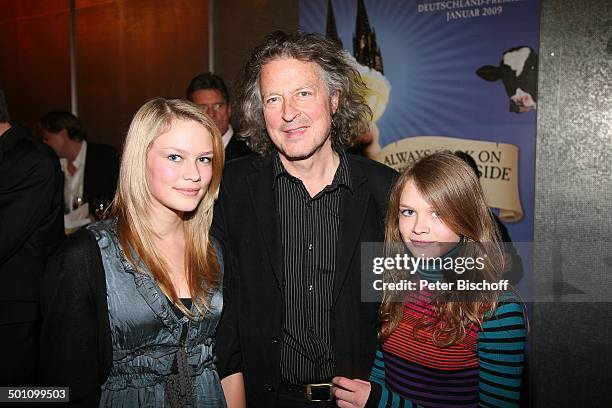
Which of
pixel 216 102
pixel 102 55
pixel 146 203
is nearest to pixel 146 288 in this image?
pixel 146 203

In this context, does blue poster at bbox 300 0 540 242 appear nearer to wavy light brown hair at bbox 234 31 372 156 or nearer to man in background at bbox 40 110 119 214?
wavy light brown hair at bbox 234 31 372 156

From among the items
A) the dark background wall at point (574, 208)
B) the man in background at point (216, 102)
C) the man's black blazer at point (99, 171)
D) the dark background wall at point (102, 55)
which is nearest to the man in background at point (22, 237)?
the man in background at point (216, 102)

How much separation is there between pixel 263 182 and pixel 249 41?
2.50 m

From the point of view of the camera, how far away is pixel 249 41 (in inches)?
168

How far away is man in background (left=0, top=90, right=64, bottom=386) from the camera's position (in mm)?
2373

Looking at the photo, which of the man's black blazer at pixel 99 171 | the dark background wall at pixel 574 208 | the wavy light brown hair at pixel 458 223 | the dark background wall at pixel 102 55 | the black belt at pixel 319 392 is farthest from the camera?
the dark background wall at pixel 102 55

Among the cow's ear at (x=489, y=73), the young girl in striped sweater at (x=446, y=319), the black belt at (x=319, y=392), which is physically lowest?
the black belt at (x=319, y=392)

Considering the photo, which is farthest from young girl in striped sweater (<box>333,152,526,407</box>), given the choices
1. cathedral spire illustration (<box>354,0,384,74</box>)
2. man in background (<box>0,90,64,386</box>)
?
cathedral spire illustration (<box>354,0,384,74</box>)

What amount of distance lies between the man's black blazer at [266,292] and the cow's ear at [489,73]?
1659 millimetres

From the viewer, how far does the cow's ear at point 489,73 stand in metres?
3.26

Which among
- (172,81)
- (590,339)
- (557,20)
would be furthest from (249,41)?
(590,339)

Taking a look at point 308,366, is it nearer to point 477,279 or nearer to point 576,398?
point 477,279

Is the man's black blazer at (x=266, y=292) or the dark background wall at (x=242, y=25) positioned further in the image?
the dark background wall at (x=242, y=25)

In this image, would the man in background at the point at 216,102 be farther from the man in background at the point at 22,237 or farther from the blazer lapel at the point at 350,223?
the blazer lapel at the point at 350,223
